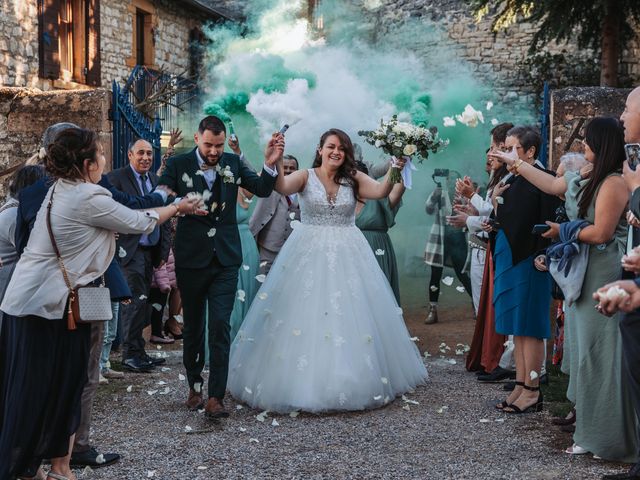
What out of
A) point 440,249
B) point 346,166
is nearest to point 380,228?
point 440,249

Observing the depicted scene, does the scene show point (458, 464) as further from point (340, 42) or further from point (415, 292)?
point (340, 42)

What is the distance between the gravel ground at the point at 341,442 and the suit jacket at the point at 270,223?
2.10 meters

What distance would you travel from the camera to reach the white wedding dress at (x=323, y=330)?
6.13m

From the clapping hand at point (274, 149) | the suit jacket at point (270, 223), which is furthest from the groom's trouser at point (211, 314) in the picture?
the suit jacket at point (270, 223)

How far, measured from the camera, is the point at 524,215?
6141 mm

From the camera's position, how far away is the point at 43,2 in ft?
50.0

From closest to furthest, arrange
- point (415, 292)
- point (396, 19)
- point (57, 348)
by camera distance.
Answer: point (57, 348)
point (415, 292)
point (396, 19)

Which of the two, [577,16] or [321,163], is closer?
[321,163]

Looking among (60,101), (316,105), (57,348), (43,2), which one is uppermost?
(43,2)

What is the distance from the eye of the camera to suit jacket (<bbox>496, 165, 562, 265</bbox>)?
241 inches

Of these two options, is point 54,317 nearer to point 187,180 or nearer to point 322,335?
point 187,180

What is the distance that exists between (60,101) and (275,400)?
5042 millimetres

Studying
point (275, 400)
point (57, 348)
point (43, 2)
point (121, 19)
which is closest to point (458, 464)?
point (275, 400)

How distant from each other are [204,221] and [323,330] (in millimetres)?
1177
